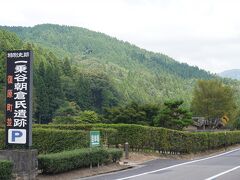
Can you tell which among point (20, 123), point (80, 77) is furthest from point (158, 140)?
point (80, 77)

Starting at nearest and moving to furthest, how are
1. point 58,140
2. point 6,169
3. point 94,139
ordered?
point 6,169
point 94,139
point 58,140

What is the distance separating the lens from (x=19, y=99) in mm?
17812

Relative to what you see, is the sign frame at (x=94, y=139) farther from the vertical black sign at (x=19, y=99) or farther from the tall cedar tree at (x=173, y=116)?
the tall cedar tree at (x=173, y=116)

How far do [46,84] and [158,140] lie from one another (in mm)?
64002

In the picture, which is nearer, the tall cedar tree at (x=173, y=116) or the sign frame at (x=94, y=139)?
the sign frame at (x=94, y=139)

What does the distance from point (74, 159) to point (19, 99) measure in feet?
13.6

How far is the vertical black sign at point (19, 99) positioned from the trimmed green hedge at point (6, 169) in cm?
198

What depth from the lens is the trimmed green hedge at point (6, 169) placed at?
50.1 ft

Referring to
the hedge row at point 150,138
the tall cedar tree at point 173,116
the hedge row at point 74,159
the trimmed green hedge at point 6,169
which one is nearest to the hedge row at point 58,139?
the hedge row at point 74,159

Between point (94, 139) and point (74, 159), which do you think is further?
point (94, 139)

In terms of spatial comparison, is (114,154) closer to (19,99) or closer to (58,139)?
(58,139)

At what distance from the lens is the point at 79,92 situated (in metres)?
105

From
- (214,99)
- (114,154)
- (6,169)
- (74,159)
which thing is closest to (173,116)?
(114,154)

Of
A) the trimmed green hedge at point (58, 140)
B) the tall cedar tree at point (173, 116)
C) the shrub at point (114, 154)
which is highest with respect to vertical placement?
the tall cedar tree at point (173, 116)
